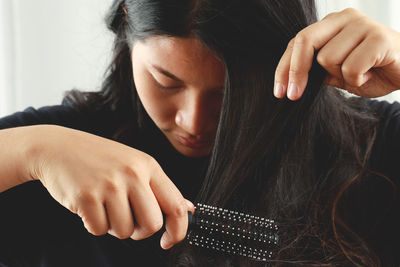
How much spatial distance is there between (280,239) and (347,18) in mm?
438

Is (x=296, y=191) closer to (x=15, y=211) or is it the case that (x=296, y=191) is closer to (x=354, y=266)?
(x=354, y=266)

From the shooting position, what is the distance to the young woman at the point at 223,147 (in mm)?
621

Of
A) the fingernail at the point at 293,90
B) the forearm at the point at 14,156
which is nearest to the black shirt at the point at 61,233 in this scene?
the forearm at the point at 14,156

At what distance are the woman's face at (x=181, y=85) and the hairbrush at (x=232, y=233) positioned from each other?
210 millimetres

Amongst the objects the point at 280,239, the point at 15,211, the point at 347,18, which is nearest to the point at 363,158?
the point at 280,239

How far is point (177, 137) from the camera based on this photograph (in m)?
0.97

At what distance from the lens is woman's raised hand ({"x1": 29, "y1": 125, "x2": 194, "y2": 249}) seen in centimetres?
57

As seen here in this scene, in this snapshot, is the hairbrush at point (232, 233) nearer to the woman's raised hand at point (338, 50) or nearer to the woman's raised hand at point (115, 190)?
the woman's raised hand at point (115, 190)

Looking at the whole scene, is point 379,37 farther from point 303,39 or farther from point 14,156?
point 14,156

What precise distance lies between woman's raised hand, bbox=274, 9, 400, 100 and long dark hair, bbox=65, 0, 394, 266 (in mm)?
63

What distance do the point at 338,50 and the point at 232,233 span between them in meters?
0.34

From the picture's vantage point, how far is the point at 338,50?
2.19 ft

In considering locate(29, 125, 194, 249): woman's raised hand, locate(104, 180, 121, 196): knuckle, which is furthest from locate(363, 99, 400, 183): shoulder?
locate(104, 180, 121, 196): knuckle

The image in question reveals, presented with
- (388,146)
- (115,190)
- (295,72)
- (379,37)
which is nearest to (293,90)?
(295,72)
